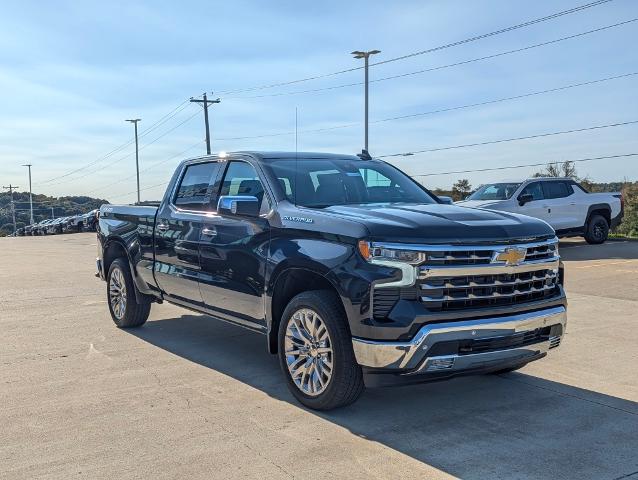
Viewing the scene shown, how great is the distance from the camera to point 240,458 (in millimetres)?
3822

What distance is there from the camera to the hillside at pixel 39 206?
11456 cm

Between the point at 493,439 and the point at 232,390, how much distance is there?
2.08 meters

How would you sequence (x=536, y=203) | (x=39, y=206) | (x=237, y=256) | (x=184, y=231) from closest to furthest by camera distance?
(x=237, y=256) → (x=184, y=231) → (x=536, y=203) → (x=39, y=206)

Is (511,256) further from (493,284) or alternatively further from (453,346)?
(453,346)

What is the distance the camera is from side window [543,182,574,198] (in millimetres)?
16891

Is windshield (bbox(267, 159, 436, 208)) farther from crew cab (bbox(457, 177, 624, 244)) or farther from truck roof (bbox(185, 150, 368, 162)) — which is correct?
crew cab (bbox(457, 177, 624, 244))

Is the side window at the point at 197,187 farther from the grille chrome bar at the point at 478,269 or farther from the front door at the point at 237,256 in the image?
the grille chrome bar at the point at 478,269

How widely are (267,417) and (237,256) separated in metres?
1.47

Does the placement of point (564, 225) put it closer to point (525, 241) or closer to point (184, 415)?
point (525, 241)

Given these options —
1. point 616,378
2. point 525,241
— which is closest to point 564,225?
point 616,378

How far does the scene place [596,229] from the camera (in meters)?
17.8

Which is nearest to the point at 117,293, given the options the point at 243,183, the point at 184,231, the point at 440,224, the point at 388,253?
the point at 184,231

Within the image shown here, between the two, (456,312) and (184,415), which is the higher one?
(456,312)

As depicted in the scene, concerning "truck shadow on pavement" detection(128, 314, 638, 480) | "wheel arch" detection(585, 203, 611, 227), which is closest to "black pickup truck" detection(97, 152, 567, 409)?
"truck shadow on pavement" detection(128, 314, 638, 480)
